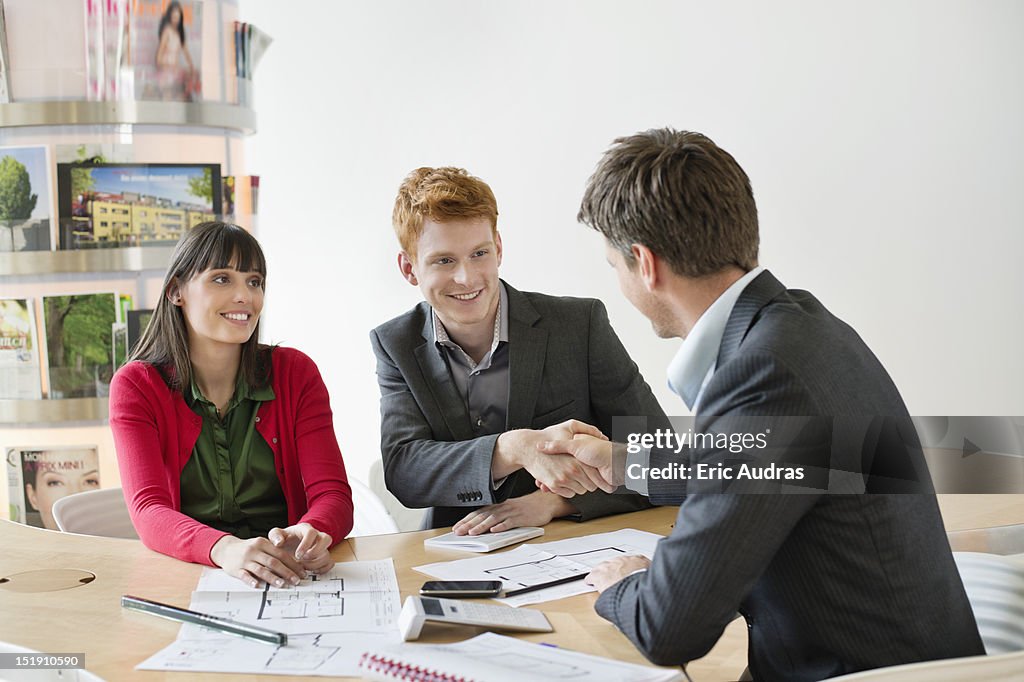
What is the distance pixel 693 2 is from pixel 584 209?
279 centimetres

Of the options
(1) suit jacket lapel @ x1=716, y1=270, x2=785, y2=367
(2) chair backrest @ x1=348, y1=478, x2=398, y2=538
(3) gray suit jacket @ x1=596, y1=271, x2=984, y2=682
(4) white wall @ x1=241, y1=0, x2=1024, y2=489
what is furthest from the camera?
(4) white wall @ x1=241, y1=0, x2=1024, y2=489

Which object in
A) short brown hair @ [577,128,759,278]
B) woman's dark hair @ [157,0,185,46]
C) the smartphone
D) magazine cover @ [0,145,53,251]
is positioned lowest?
the smartphone

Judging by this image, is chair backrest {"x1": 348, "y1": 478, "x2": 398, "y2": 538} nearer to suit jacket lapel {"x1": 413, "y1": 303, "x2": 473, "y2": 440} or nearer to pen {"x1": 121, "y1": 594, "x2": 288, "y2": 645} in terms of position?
suit jacket lapel {"x1": 413, "y1": 303, "x2": 473, "y2": 440}

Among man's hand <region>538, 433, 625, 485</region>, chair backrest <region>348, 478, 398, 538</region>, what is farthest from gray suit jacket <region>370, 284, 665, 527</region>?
man's hand <region>538, 433, 625, 485</region>

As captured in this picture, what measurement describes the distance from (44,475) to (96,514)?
645 millimetres

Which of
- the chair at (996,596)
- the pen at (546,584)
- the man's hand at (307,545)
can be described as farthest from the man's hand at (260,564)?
the chair at (996,596)

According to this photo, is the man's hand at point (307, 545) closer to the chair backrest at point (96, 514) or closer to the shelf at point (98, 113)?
the chair backrest at point (96, 514)

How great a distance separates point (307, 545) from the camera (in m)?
1.89

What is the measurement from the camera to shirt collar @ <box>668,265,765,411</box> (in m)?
1.48

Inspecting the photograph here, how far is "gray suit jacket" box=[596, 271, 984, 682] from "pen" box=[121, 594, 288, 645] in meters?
0.54

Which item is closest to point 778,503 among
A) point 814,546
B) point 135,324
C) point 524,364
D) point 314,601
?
point 814,546

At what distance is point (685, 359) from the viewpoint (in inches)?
59.4

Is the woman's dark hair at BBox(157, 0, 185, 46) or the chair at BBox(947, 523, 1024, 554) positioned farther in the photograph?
the woman's dark hair at BBox(157, 0, 185, 46)

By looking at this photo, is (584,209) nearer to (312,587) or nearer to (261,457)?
(312,587)
